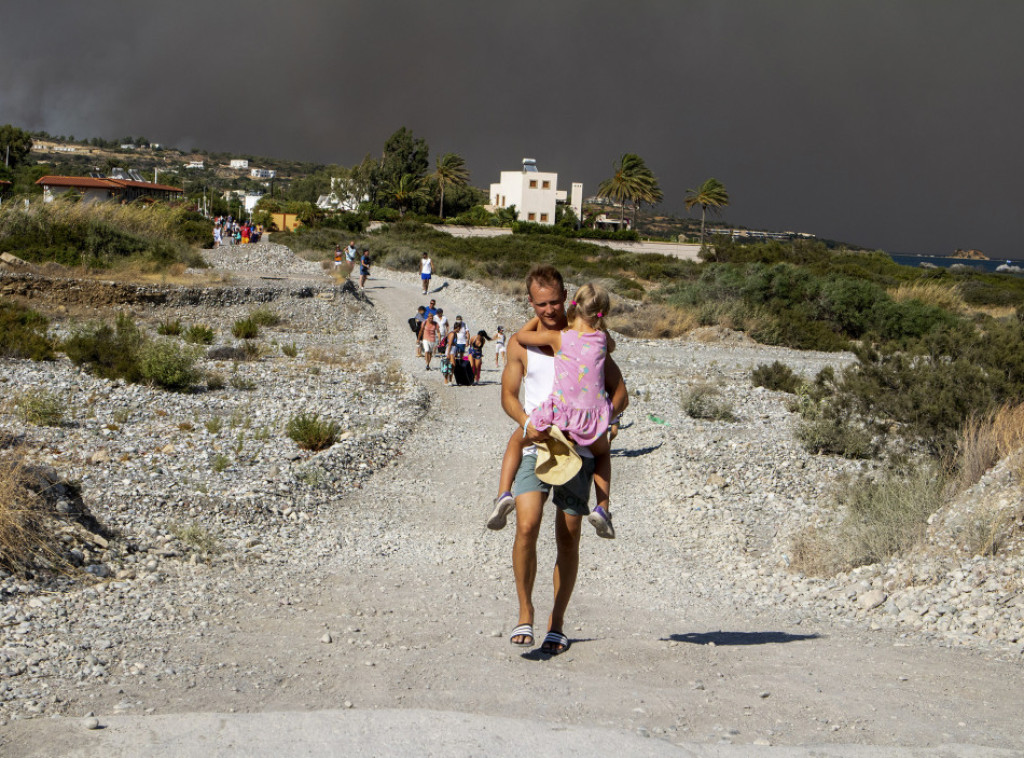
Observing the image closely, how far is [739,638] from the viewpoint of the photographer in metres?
5.88

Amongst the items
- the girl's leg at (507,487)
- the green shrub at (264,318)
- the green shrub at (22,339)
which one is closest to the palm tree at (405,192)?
the green shrub at (264,318)

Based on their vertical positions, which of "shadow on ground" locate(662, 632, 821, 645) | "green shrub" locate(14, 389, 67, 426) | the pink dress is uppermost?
the pink dress

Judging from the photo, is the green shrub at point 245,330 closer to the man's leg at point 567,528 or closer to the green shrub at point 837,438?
the green shrub at point 837,438

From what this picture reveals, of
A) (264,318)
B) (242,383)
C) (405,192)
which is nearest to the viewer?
(242,383)

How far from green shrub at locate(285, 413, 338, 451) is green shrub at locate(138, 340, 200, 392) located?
4057 millimetres

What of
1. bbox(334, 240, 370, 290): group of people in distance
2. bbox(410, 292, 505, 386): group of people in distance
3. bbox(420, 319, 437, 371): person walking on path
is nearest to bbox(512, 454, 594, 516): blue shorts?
bbox(410, 292, 505, 386): group of people in distance

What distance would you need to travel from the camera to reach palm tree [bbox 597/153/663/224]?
96.4 meters

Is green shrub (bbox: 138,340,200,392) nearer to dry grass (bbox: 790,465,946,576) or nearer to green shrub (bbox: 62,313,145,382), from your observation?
green shrub (bbox: 62,313,145,382)

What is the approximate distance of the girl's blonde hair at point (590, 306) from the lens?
4852 millimetres

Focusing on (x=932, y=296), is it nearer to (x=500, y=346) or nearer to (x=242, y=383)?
(x=500, y=346)

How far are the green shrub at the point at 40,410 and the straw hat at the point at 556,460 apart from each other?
9.41m

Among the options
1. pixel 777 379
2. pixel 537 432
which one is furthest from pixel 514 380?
pixel 777 379

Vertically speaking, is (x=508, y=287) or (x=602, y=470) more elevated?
(x=508, y=287)

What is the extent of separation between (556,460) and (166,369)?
41.0ft
